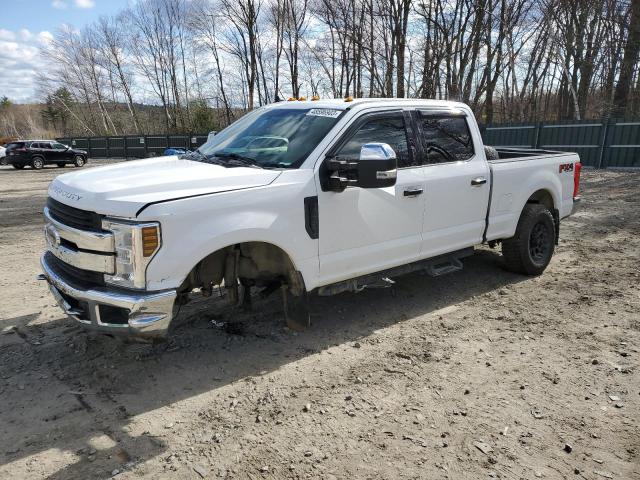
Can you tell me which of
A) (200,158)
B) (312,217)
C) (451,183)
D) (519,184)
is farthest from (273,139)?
(519,184)

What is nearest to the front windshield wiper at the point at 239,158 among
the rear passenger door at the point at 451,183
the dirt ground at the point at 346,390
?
the dirt ground at the point at 346,390

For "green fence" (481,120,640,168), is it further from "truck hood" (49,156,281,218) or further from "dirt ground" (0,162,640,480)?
"truck hood" (49,156,281,218)

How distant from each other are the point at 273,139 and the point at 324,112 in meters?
0.51

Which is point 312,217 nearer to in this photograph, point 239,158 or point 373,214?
point 373,214

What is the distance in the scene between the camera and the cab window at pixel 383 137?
13.3 ft

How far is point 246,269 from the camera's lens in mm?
3828

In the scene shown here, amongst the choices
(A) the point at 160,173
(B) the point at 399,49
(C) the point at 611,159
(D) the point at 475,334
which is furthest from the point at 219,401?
(B) the point at 399,49

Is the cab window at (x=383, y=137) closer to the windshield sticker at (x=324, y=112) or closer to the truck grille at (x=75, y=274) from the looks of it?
the windshield sticker at (x=324, y=112)

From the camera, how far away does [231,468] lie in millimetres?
2656

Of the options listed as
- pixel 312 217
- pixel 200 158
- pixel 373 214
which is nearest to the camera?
pixel 312 217

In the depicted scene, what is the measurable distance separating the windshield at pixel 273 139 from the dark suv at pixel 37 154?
26457 millimetres

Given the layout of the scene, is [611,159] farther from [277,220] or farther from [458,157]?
[277,220]

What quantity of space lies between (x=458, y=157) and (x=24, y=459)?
435cm

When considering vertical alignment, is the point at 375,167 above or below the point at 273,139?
below
